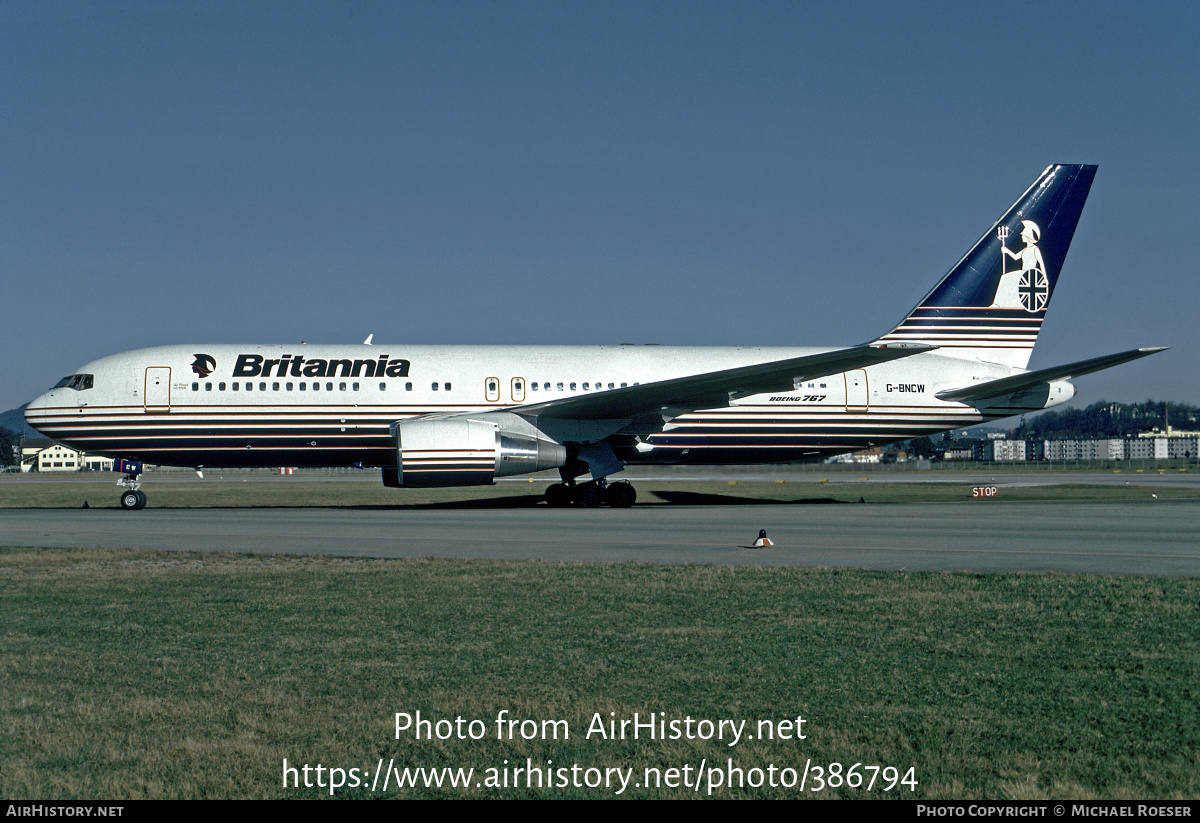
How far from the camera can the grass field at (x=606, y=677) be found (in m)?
4.46

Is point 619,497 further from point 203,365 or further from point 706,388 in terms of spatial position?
point 203,365

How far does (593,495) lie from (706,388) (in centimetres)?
393

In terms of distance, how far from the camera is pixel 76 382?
23.9m

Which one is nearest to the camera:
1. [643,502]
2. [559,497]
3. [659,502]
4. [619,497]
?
[619,497]

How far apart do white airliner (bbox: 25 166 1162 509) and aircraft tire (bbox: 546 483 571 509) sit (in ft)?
0.13

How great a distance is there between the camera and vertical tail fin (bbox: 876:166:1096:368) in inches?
1059

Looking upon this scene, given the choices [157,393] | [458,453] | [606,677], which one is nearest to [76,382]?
[157,393]

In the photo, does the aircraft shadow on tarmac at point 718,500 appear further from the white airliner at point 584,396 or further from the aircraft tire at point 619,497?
the aircraft tire at point 619,497

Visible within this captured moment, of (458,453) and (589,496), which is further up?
(458,453)

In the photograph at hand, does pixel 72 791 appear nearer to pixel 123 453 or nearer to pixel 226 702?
pixel 226 702

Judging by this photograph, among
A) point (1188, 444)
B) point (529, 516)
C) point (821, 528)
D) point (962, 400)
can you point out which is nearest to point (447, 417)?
point (529, 516)

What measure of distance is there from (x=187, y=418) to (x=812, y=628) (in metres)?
19.7

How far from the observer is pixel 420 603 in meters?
8.91

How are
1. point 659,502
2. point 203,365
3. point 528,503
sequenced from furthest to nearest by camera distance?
point 659,502 < point 528,503 < point 203,365
